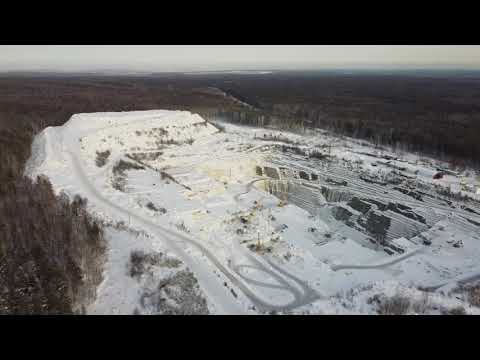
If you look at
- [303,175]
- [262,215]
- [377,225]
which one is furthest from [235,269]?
[303,175]

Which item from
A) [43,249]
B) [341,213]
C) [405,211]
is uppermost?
[43,249]

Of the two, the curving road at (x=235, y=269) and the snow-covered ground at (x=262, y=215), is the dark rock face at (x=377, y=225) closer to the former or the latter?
the snow-covered ground at (x=262, y=215)

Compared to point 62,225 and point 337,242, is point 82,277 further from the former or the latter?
point 337,242

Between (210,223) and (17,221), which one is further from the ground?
(17,221)

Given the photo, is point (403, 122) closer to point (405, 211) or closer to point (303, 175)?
point (303, 175)
